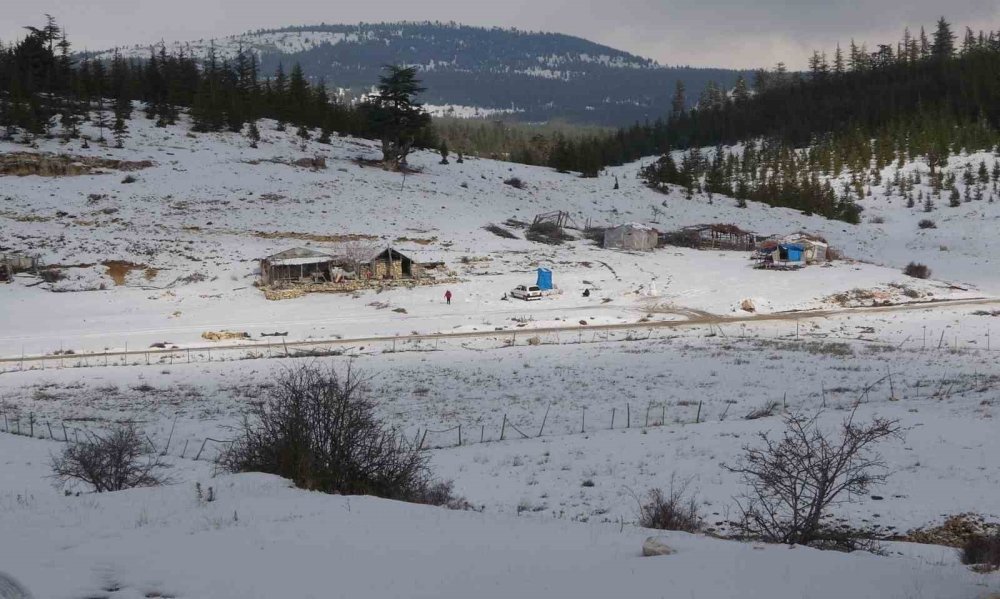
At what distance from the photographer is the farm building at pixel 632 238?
74.6m

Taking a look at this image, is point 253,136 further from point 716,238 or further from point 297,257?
point 716,238

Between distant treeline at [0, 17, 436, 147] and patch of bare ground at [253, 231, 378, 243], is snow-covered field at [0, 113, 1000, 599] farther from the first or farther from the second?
distant treeline at [0, 17, 436, 147]

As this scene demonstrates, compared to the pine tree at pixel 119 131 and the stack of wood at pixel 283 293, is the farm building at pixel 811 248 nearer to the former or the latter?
the stack of wood at pixel 283 293

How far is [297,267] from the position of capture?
191 feet

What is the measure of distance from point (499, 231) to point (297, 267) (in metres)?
23.6

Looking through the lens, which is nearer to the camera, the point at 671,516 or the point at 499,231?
the point at 671,516

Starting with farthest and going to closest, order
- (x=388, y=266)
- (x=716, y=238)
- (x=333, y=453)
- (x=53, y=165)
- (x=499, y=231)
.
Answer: (x=716, y=238)
(x=499, y=231)
(x=53, y=165)
(x=388, y=266)
(x=333, y=453)

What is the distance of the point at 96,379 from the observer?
34.1 metres

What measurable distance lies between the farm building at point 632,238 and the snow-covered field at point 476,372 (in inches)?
90.2

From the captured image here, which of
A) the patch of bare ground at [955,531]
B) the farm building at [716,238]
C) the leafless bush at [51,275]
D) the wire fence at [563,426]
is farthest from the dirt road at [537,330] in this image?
the patch of bare ground at [955,531]

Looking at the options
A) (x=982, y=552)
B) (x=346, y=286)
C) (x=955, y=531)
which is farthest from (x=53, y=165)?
(x=982, y=552)

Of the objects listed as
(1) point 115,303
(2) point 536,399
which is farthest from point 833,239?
(1) point 115,303

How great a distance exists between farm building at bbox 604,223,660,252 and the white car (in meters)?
20.7

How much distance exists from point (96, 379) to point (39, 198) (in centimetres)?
4166
